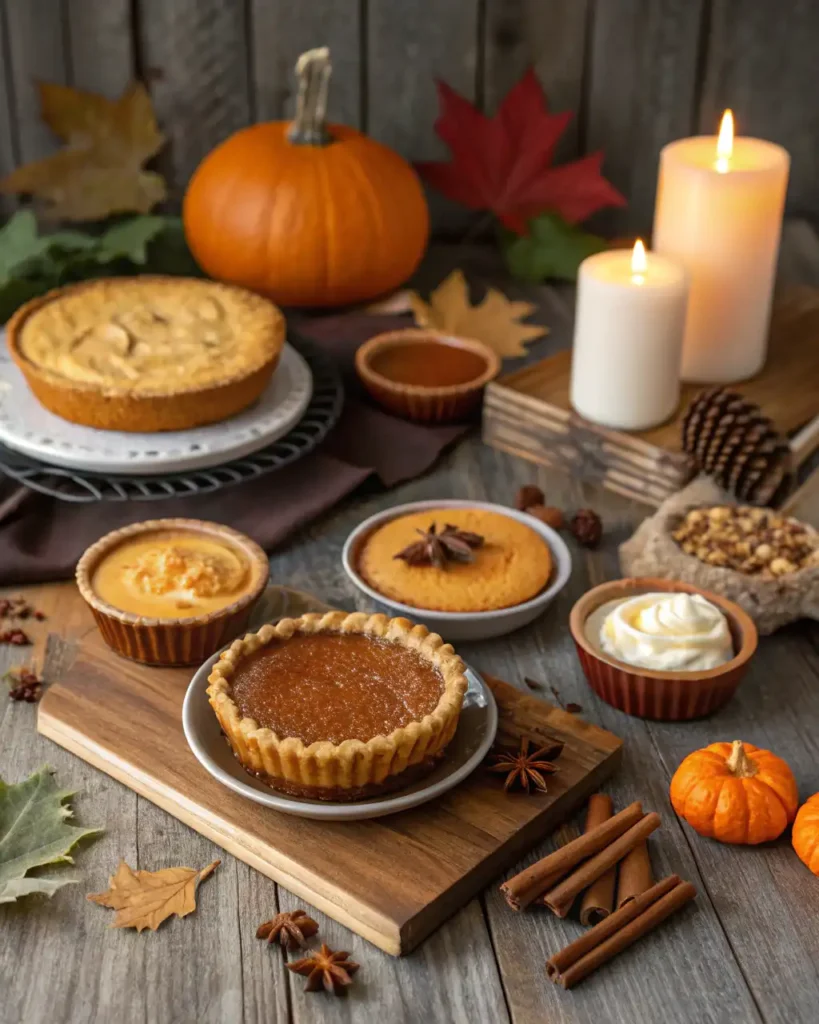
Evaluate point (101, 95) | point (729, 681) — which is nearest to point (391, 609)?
point (729, 681)

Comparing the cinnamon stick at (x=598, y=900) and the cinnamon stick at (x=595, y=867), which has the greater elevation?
the cinnamon stick at (x=595, y=867)

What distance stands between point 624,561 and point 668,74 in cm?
151

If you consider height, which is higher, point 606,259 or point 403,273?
point 606,259

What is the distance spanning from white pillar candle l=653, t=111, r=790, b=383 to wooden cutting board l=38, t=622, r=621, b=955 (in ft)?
3.05

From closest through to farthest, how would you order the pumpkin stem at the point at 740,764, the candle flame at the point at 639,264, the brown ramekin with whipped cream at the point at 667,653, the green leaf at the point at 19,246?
the pumpkin stem at the point at 740,764 → the brown ramekin with whipped cream at the point at 667,653 → the candle flame at the point at 639,264 → the green leaf at the point at 19,246

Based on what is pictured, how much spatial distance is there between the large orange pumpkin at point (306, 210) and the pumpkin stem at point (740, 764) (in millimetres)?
1477

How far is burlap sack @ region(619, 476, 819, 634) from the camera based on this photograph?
5.88ft

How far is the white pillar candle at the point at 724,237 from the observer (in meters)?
2.20

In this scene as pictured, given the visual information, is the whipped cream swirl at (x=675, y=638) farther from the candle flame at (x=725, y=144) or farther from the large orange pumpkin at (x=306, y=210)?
the large orange pumpkin at (x=306, y=210)

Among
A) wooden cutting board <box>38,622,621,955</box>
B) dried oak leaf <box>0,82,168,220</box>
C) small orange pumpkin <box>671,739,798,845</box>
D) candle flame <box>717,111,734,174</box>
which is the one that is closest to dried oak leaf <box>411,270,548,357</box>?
candle flame <box>717,111,734,174</box>

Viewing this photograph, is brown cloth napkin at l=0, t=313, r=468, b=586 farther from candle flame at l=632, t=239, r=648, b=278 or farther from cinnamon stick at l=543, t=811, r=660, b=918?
cinnamon stick at l=543, t=811, r=660, b=918

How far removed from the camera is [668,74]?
9.75ft

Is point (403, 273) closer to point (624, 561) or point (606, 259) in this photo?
point (606, 259)

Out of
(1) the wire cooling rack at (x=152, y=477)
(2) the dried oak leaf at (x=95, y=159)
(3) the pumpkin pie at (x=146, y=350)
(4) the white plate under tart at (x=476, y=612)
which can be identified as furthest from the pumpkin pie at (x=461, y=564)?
(2) the dried oak leaf at (x=95, y=159)
